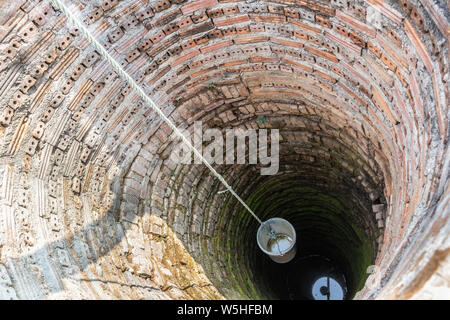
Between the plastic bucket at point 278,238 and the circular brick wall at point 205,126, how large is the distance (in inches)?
18.1

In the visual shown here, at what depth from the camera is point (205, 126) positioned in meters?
6.18

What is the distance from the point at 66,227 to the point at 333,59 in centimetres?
348

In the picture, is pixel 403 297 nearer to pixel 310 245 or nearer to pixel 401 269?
pixel 401 269

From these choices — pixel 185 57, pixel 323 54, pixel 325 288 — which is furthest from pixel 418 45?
pixel 325 288

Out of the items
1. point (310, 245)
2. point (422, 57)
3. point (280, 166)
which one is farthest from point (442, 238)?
point (310, 245)

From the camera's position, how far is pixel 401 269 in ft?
9.72

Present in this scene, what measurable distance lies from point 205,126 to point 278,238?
2100 millimetres

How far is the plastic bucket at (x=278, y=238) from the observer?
6562mm

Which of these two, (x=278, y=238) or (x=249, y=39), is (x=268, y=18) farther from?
(x=278, y=238)

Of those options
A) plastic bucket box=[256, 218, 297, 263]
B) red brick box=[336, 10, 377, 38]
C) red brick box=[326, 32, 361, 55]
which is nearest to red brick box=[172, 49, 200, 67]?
red brick box=[326, 32, 361, 55]

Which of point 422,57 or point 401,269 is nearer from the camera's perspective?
point 401,269

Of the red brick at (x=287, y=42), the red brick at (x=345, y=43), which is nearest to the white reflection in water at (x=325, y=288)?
the red brick at (x=287, y=42)

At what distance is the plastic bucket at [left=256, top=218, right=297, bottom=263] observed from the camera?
6.56 meters

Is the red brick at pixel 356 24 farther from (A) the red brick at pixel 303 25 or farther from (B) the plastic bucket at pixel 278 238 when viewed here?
(B) the plastic bucket at pixel 278 238
